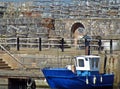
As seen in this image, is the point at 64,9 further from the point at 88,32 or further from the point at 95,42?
the point at 95,42

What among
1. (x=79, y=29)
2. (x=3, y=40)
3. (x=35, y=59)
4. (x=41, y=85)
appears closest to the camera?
(x=41, y=85)

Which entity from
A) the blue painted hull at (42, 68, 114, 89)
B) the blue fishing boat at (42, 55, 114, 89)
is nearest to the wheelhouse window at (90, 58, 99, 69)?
the blue fishing boat at (42, 55, 114, 89)

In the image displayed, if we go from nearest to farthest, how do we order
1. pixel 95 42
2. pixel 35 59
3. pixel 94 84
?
pixel 94 84 < pixel 35 59 < pixel 95 42

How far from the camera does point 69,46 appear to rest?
1233 inches

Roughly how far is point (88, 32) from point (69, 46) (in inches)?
441

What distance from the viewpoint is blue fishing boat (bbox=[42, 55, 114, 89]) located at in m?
23.9

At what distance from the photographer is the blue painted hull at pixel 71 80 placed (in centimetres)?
2392

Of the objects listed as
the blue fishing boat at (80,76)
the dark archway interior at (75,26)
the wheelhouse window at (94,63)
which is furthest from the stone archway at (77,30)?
the blue fishing boat at (80,76)

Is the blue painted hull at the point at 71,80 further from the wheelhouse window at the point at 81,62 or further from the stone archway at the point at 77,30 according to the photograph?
the stone archway at the point at 77,30

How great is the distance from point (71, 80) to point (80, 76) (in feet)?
1.42

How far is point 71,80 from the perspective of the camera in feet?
78.6

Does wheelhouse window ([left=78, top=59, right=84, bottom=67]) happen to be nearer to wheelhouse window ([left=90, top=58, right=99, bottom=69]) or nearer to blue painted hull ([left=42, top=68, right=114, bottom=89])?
wheelhouse window ([left=90, top=58, right=99, bottom=69])

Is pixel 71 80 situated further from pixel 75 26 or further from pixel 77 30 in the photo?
pixel 77 30

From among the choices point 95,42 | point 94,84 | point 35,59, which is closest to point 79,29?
point 95,42
